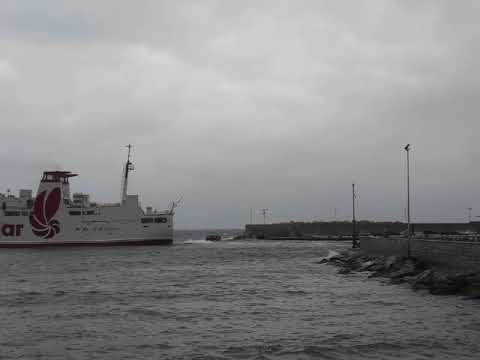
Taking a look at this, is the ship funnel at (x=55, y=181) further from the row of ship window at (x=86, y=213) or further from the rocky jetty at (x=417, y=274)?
the rocky jetty at (x=417, y=274)

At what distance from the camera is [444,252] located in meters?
28.9

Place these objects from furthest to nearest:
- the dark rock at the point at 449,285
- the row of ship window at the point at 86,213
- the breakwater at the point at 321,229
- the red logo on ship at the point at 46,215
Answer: the breakwater at the point at 321,229
the row of ship window at the point at 86,213
the red logo on ship at the point at 46,215
the dark rock at the point at 449,285

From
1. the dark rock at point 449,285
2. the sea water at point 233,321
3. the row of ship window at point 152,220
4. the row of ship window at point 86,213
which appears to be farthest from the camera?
the row of ship window at point 152,220

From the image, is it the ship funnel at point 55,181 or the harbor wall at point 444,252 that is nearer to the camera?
the harbor wall at point 444,252

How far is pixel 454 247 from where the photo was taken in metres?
27.5

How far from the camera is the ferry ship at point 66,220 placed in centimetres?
7456

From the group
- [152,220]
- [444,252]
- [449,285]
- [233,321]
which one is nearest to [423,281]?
[449,285]

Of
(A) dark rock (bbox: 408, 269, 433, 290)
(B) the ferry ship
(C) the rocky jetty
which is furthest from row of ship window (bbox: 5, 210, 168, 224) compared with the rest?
(A) dark rock (bbox: 408, 269, 433, 290)

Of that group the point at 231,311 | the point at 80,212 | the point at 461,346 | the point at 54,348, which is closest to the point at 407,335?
the point at 461,346

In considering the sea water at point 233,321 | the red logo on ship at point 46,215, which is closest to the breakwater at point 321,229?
the red logo on ship at point 46,215

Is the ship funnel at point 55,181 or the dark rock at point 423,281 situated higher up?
the ship funnel at point 55,181

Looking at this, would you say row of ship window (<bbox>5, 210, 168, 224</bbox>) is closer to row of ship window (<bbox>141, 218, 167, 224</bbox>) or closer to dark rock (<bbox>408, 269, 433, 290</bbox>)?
row of ship window (<bbox>141, 218, 167, 224</bbox>)

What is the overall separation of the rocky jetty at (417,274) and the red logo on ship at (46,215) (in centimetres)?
4532

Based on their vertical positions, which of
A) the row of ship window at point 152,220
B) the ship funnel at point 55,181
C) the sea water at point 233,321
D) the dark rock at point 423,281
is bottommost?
the sea water at point 233,321
